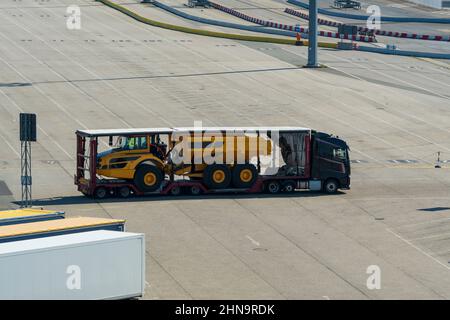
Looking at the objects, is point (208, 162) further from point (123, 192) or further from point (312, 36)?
point (312, 36)

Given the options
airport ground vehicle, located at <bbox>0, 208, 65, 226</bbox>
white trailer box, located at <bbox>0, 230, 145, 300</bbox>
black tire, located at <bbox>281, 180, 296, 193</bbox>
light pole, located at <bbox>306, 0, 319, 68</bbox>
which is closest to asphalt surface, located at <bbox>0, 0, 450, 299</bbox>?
black tire, located at <bbox>281, 180, 296, 193</bbox>

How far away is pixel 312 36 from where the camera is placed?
77688 millimetres

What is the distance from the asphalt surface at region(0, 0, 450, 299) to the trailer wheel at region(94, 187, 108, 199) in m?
0.65

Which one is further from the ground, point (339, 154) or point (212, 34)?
point (212, 34)

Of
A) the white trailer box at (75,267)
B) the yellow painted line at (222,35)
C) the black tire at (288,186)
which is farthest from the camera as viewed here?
the yellow painted line at (222,35)

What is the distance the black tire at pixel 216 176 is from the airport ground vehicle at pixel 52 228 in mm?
14555

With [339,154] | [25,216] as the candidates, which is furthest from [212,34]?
[25,216]

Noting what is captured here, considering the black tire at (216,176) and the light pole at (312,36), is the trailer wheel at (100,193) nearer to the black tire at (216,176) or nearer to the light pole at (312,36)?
the black tire at (216,176)

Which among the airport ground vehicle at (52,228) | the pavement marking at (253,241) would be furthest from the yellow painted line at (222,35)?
the airport ground vehicle at (52,228)

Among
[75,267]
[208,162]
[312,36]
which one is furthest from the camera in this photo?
[312,36]

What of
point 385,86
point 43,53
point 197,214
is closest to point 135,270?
point 197,214

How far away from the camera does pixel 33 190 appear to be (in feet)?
159

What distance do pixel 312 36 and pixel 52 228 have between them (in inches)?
1901

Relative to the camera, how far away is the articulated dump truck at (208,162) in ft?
155
